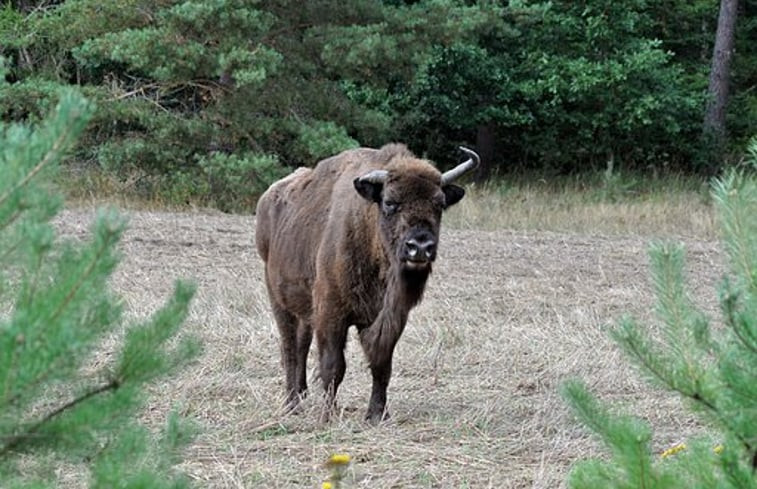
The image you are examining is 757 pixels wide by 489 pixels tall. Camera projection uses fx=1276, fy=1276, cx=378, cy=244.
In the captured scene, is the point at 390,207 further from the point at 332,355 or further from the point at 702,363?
the point at 702,363

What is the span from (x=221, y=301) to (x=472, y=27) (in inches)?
538

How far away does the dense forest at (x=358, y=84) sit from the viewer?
898 inches

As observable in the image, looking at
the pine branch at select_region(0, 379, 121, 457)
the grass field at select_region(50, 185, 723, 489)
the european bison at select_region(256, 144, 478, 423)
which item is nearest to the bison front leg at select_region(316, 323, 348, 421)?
the european bison at select_region(256, 144, 478, 423)

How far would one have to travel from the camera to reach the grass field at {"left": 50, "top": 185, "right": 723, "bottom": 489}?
23.8 feet

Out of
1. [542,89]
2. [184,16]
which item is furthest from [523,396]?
[542,89]

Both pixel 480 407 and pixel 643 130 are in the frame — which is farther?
pixel 643 130

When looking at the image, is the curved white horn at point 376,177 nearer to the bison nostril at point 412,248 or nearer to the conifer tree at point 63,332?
the bison nostril at point 412,248

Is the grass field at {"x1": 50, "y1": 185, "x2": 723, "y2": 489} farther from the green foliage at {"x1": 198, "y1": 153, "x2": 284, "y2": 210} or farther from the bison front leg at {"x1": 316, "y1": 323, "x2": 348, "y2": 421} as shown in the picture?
the green foliage at {"x1": 198, "y1": 153, "x2": 284, "y2": 210}

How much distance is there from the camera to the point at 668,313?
338 centimetres

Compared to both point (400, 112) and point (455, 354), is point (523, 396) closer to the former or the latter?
point (455, 354)

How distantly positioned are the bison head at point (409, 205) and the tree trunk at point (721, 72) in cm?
2338

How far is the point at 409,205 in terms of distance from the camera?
27.3 ft

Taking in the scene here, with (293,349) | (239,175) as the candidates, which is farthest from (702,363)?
(239,175)

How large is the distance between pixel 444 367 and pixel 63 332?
A: 7834mm
